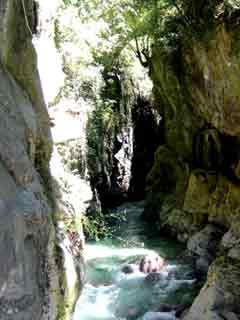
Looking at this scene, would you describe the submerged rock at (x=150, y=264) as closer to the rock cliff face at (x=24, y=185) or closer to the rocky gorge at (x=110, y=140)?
the rocky gorge at (x=110, y=140)

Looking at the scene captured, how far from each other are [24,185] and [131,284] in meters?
7.85

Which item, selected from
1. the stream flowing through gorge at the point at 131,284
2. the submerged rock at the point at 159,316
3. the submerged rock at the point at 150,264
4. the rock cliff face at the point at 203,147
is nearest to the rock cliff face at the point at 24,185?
the rock cliff face at the point at 203,147

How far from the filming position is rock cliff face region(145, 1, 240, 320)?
9.27 metres

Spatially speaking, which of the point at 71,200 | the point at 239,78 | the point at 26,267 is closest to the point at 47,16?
the point at 71,200

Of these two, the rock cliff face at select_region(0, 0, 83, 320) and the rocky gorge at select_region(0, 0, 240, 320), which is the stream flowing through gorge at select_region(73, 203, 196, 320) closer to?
the rocky gorge at select_region(0, 0, 240, 320)

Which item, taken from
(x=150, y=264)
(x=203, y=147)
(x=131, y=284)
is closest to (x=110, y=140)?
(x=203, y=147)

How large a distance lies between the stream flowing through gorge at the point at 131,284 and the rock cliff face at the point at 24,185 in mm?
5221

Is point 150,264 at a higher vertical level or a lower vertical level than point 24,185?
lower

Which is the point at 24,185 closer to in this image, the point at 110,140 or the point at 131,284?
the point at 131,284

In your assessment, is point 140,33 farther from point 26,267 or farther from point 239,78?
point 26,267

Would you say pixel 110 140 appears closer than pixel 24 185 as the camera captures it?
No

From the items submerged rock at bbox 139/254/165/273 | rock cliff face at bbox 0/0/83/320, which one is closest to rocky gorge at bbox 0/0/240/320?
rock cliff face at bbox 0/0/83/320

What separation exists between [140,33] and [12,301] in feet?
44.5

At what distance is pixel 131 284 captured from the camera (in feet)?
35.2
